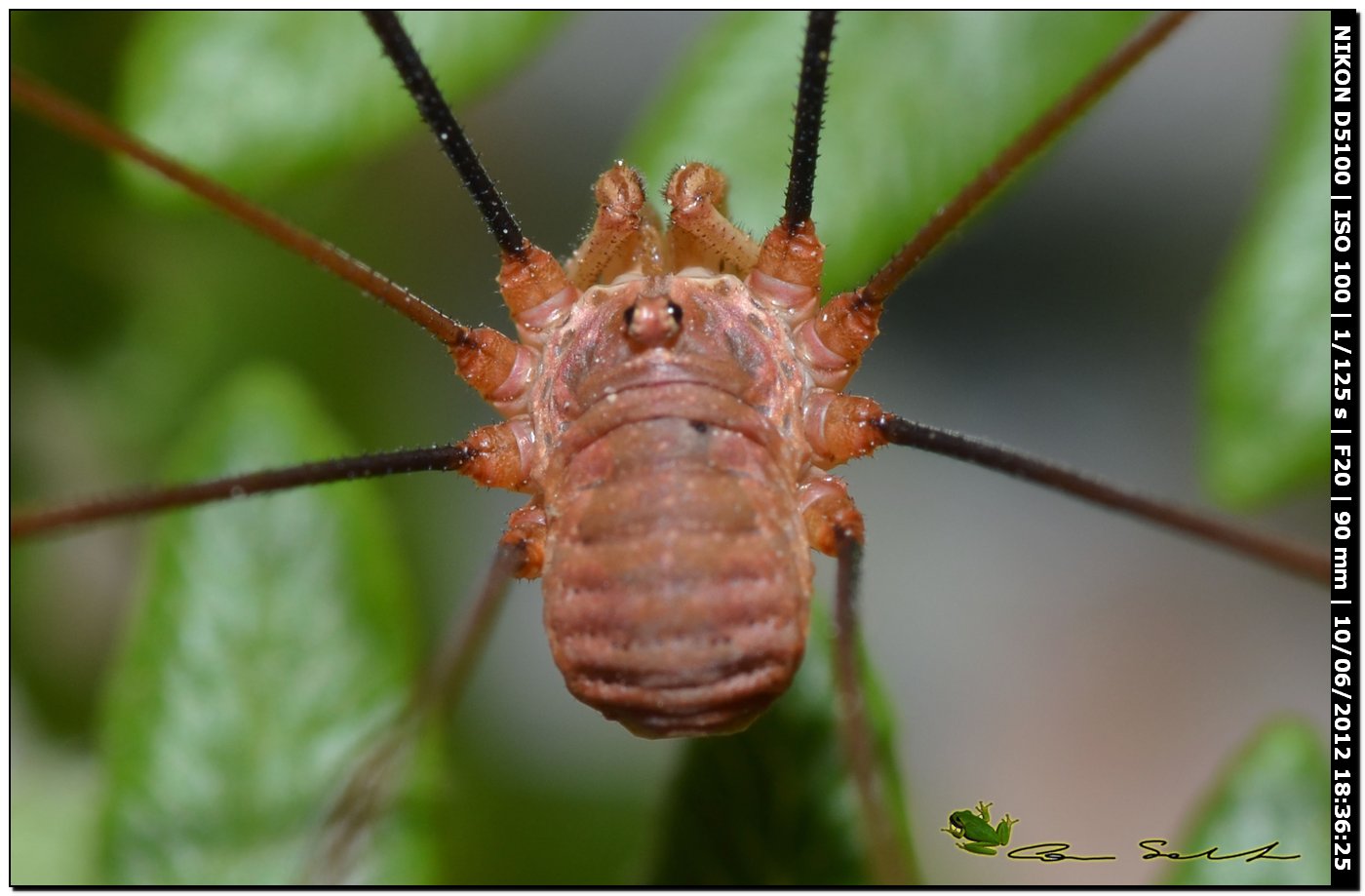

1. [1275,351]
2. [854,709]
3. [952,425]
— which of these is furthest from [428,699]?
[952,425]

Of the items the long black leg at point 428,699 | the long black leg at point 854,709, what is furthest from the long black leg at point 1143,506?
the long black leg at point 428,699

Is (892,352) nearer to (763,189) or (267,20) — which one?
(763,189)

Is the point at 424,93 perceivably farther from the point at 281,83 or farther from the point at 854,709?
the point at 854,709

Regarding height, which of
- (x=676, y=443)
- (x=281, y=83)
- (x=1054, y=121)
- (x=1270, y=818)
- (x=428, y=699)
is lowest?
(x=428, y=699)

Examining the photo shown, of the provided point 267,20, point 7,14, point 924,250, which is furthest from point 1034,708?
point 7,14

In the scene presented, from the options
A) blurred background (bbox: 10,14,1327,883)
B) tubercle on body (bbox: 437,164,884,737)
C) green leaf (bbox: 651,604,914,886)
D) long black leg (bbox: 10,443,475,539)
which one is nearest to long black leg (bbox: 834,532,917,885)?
→ tubercle on body (bbox: 437,164,884,737)

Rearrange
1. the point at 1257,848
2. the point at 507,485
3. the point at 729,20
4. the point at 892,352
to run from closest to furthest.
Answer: the point at 507,485 → the point at 1257,848 → the point at 729,20 → the point at 892,352

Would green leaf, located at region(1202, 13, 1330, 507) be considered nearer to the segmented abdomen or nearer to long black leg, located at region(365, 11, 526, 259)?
the segmented abdomen
